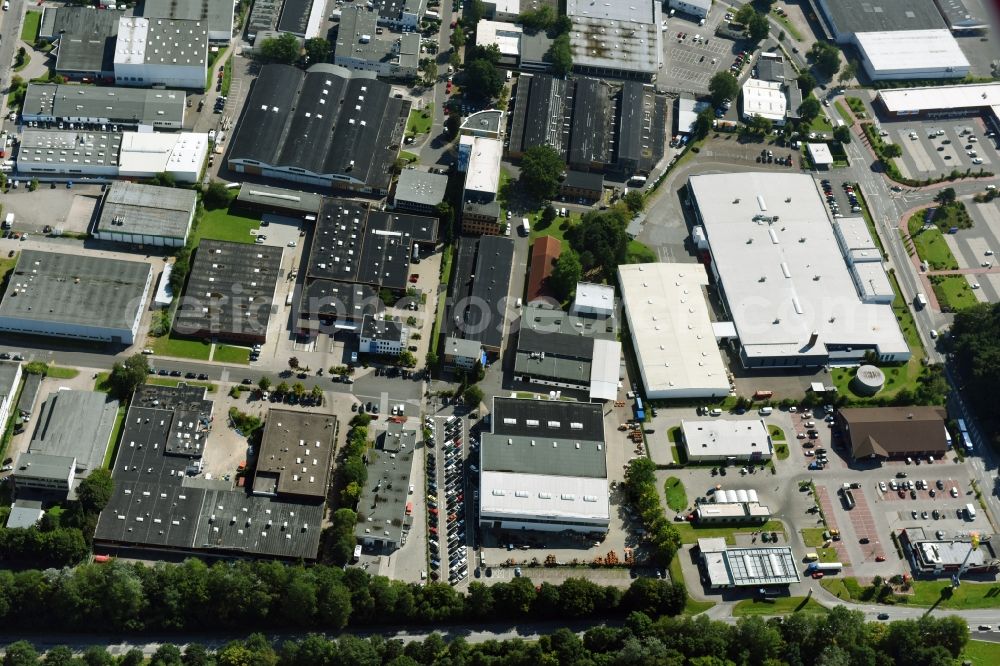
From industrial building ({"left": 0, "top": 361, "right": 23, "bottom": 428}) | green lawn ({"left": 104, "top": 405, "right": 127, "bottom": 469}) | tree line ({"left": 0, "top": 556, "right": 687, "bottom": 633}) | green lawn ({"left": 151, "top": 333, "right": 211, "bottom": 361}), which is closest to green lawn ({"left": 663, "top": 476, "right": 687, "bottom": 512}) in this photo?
tree line ({"left": 0, "top": 556, "right": 687, "bottom": 633})

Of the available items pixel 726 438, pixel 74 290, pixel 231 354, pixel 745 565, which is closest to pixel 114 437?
pixel 231 354

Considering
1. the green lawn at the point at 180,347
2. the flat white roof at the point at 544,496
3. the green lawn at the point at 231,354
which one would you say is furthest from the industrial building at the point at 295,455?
the flat white roof at the point at 544,496

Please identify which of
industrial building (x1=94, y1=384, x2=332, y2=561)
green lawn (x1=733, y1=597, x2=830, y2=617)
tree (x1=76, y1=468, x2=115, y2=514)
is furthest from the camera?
green lawn (x1=733, y1=597, x2=830, y2=617)

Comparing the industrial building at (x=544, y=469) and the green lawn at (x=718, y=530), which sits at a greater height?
the industrial building at (x=544, y=469)

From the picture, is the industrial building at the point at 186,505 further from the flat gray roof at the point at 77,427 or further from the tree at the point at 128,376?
the flat gray roof at the point at 77,427

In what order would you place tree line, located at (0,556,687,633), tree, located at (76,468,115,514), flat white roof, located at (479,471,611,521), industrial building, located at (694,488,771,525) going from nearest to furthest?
tree line, located at (0,556,687,633) → tree, located at (76,468,115,514) → flat white roof, located at (479,471,611,521) → industrial building, located at (694,488,771,525)

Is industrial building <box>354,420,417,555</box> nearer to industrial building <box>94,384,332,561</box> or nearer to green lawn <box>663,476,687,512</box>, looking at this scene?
industrial building <box>94,384,332,561</box>

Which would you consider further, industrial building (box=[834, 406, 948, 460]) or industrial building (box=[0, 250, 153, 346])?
industrial building (box=[834, 406, 948, 460])

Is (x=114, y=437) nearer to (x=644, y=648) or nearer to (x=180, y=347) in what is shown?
(x=180, y=347)
